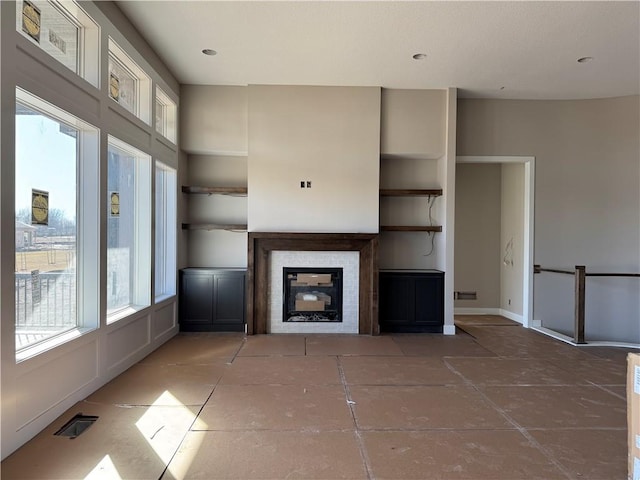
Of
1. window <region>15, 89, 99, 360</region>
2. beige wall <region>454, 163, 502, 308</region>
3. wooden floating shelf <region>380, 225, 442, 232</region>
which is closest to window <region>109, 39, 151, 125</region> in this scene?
window <region>15, 89, 99, 360</region>

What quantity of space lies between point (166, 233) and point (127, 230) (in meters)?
1.09

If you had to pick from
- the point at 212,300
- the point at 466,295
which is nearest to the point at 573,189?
the point at 466,295

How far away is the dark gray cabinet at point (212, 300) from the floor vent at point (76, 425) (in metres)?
2.68

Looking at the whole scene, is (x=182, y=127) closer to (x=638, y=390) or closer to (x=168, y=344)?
(x=168, y=344)

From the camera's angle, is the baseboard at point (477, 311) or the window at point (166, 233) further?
the baseboard at point (477, 311)

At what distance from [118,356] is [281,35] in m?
3.74

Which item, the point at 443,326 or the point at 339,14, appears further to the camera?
the point at 443,326

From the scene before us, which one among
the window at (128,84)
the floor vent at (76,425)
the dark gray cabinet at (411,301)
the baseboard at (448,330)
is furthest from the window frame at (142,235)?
the baseboard at (448,330)

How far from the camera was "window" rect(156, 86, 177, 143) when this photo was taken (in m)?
5.16

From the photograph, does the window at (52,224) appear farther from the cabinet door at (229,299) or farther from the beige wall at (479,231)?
the beige wall at (479,231)

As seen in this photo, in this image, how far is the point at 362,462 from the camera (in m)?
2.35

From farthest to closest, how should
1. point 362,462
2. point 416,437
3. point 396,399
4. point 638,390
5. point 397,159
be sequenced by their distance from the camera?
1. point 397,159
2. point 396,399
3. point 416,437
4. point 362,462
5. point 638,390

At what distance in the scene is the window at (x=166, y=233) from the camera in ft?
17.0

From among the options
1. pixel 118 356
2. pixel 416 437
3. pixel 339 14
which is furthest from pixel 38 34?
pixel 416 437
